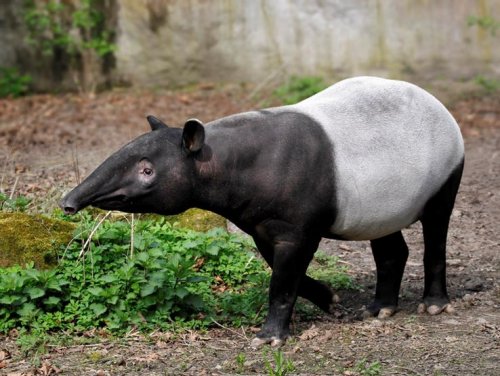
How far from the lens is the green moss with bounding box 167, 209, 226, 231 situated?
745 cm

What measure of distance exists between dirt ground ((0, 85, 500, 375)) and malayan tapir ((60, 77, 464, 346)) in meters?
0.34

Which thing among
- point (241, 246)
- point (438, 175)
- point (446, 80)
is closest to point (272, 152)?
point (438, 175)

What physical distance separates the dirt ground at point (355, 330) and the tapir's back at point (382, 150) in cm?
70

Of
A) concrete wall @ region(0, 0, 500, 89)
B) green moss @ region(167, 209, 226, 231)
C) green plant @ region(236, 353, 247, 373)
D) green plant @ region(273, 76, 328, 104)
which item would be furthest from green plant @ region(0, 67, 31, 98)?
green plant @ region(236, 353, 247, 373)

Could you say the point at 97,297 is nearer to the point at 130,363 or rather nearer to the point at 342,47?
the point at 130,363

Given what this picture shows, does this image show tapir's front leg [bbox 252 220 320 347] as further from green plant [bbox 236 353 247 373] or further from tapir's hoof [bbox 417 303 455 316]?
tapir's hoof [bbox 417 303 455 316]

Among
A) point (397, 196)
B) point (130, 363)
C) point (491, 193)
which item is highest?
point (397, 196)

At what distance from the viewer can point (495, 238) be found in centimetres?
800

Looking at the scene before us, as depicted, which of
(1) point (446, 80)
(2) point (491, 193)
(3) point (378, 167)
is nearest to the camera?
(3) point (378, 167)

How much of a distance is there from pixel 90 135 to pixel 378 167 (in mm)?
6600

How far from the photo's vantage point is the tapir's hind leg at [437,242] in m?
6.25

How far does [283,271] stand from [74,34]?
31.1 feet

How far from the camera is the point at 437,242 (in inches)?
252

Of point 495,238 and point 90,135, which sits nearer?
point 495,238
